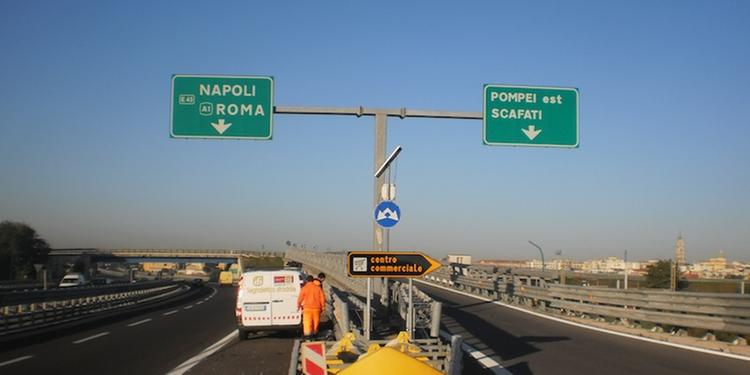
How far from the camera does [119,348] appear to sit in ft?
54.8

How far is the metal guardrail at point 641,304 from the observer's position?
54.9 feet

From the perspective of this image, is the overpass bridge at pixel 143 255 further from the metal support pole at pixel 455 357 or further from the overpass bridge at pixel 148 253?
the metal support pole at pixel 455 357

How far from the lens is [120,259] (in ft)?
436

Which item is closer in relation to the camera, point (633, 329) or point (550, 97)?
point (550, 97)

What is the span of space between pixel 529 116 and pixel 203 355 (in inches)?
372

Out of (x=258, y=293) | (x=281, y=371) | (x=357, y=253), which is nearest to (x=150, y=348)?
(x=258, y=293)

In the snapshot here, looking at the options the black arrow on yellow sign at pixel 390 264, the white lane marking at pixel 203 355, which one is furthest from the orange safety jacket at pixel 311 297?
the black arrow on yellow sign at pixel 390 264

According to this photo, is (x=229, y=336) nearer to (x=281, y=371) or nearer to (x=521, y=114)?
(x=281, y=371)

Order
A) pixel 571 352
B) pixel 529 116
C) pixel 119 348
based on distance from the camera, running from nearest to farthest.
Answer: pixel 571 352 → pixel 119 348 → pixel 529 116

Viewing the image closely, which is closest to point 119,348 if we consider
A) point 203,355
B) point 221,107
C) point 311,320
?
point 203,355

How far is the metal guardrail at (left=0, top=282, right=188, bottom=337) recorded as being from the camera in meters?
20.4

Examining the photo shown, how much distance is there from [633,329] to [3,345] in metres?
17.0

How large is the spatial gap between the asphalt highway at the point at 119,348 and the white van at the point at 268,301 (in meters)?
1.25

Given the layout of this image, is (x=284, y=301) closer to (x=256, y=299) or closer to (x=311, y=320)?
(x=256, y=299)
